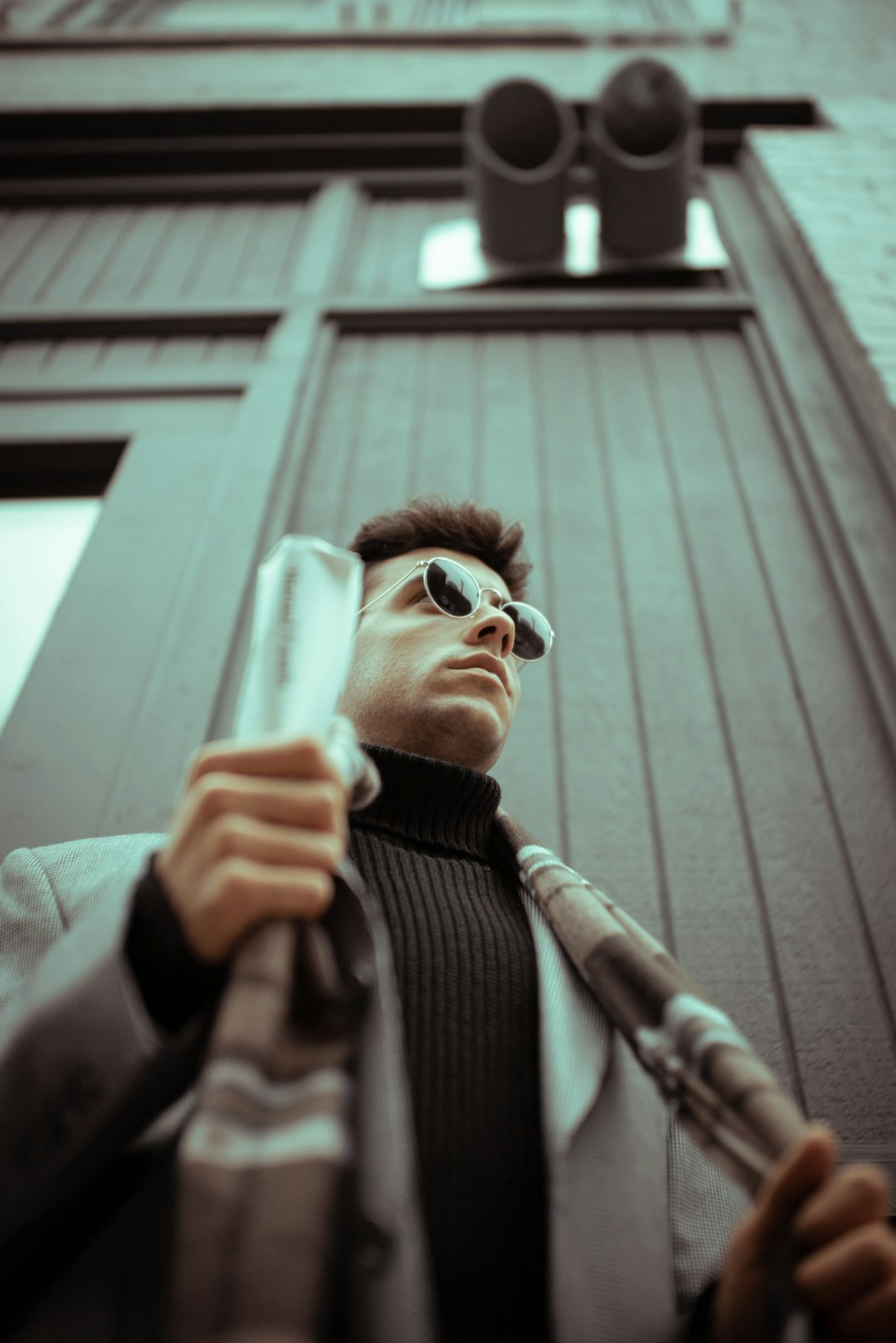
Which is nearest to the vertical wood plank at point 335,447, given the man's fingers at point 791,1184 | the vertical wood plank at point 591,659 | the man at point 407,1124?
the vertical wood plank at point 591,659

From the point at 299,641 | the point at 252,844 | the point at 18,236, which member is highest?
the point at 18,236

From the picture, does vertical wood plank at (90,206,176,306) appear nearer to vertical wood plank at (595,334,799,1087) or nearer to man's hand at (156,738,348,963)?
vertical wood plank at (595,334,799,1087)

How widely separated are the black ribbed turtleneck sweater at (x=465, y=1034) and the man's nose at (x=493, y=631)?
223 mm

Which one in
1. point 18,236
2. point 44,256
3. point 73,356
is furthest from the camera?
point 18,236

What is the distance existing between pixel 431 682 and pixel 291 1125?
30.0 inches

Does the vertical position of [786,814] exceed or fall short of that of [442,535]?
it falls short

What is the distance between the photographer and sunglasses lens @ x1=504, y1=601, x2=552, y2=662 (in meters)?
1.52

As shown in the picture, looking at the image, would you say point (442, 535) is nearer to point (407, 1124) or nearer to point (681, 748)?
point (681, 748)

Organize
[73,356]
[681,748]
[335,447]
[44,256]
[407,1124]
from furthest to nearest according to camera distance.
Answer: [44,256] < [73,356] < [335,447] < [681,748] < [407,1124]

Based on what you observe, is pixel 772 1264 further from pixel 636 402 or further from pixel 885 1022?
pixel 636 402

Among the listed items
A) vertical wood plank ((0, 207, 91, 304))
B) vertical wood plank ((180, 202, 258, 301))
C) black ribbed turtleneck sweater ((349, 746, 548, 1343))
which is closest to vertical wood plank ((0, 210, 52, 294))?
vertical wood plank ((0, 207, 91, 304))

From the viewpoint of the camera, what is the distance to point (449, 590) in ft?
4.56

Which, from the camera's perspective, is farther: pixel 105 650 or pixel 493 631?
pixel 105 650

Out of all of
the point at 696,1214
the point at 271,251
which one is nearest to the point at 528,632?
the point at 696,1214
